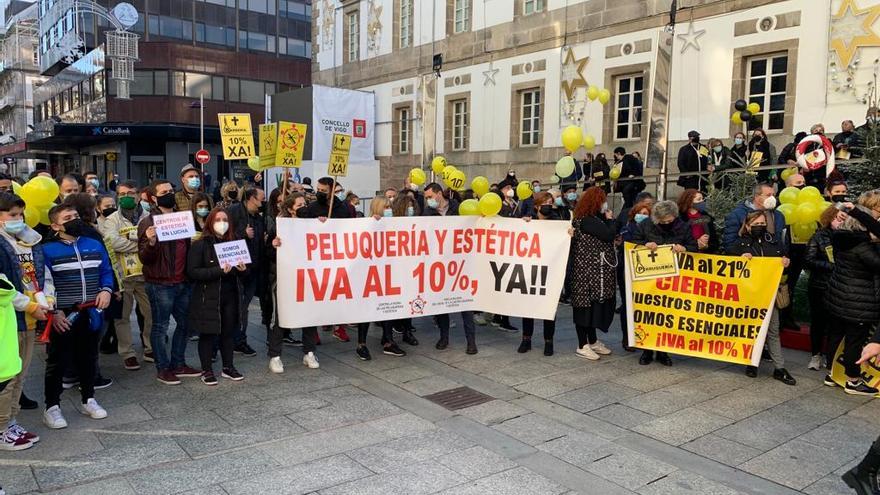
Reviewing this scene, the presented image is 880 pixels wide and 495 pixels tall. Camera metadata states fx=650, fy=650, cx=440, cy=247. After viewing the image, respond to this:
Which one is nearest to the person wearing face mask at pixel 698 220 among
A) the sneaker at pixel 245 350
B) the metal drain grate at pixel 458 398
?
the metal drain grate at pixel 458 398

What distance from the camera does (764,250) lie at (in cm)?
643

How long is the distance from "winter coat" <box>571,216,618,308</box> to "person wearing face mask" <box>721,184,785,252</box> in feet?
3.80

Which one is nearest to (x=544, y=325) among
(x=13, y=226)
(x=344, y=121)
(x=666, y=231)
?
(x=666, y=231)

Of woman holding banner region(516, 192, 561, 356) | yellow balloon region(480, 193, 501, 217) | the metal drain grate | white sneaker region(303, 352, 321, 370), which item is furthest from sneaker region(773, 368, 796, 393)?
white sneaker region(303, 352, 321, 370)

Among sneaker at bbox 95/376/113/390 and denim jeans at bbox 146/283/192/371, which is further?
denim jeans at bbox 146/283/192/371

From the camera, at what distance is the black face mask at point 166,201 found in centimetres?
609

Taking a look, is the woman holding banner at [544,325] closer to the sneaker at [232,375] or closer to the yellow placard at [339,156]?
the yellow placard at [339,156]

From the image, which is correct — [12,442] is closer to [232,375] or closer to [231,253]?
[232,375]

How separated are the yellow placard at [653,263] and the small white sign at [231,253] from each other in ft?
13.0

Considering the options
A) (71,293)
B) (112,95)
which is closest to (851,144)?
(71,293)

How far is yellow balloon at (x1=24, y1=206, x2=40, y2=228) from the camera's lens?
19.1ft

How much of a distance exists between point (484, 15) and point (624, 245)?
47.7 ft

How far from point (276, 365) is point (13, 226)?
9.22 ft

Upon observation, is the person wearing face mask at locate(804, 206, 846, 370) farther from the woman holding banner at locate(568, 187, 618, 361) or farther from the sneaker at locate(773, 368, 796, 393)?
the woman holding banner at locate(568, 187, 618, 361)
